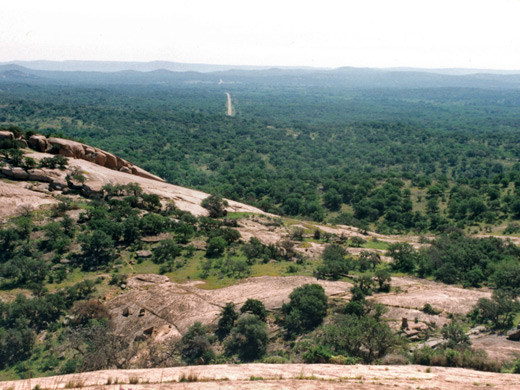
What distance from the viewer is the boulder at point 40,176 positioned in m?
43.4

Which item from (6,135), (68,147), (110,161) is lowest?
(110,161)

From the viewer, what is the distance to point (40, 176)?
43.8 m

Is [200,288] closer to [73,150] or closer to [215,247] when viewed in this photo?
[215,247]

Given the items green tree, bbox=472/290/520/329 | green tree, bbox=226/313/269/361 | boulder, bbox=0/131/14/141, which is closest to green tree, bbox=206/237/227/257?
green tree, bbox=226/313/269/361

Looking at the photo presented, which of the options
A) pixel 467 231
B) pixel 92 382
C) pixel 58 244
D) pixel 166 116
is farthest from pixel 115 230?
pixel 166 116

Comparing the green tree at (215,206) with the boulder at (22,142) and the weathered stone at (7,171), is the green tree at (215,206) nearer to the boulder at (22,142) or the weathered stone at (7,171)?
the weathered stone at (7,171)

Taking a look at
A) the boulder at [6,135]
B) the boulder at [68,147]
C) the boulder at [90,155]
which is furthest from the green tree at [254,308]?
the boulder at [6,135]

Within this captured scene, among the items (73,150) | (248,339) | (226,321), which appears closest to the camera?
(248,339)

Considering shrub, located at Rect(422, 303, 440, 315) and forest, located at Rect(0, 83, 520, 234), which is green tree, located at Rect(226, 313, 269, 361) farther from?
forest, located at Rect(0, 83, 520, 234)

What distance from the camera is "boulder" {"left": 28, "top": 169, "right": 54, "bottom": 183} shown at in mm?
43438

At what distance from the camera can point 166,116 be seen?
18550 centimetres

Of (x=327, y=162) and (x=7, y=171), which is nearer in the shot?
(x=7, y=171)

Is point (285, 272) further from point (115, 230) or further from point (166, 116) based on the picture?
point (166, 116)

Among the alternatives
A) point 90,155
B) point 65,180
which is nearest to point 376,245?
point 65,180
